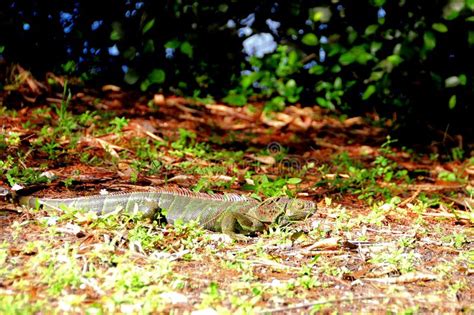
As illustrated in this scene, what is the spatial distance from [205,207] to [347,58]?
3.91 m

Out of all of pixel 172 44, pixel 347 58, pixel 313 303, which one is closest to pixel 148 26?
pixel 172 44

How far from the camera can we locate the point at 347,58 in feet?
27.1

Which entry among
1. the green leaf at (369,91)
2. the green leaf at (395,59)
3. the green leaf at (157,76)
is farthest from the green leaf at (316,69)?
the green leaf at (157,76)

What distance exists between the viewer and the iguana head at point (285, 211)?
16.1 ft

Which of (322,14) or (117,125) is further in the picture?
(322,14)

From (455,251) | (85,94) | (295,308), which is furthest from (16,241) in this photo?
(85,94)

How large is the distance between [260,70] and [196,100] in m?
0.89

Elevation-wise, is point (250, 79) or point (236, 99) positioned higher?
point (250, 79)

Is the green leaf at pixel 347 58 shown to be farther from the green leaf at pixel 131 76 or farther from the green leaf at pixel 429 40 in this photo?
the green leaf at pixel 131 76

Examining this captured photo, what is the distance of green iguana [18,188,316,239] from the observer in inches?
186

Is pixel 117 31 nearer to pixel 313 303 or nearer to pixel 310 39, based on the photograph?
pixel 310 39

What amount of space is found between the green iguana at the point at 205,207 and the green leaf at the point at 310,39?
399cm

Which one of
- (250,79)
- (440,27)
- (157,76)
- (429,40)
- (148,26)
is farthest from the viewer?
(250,79)

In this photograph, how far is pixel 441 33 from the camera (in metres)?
7.68
